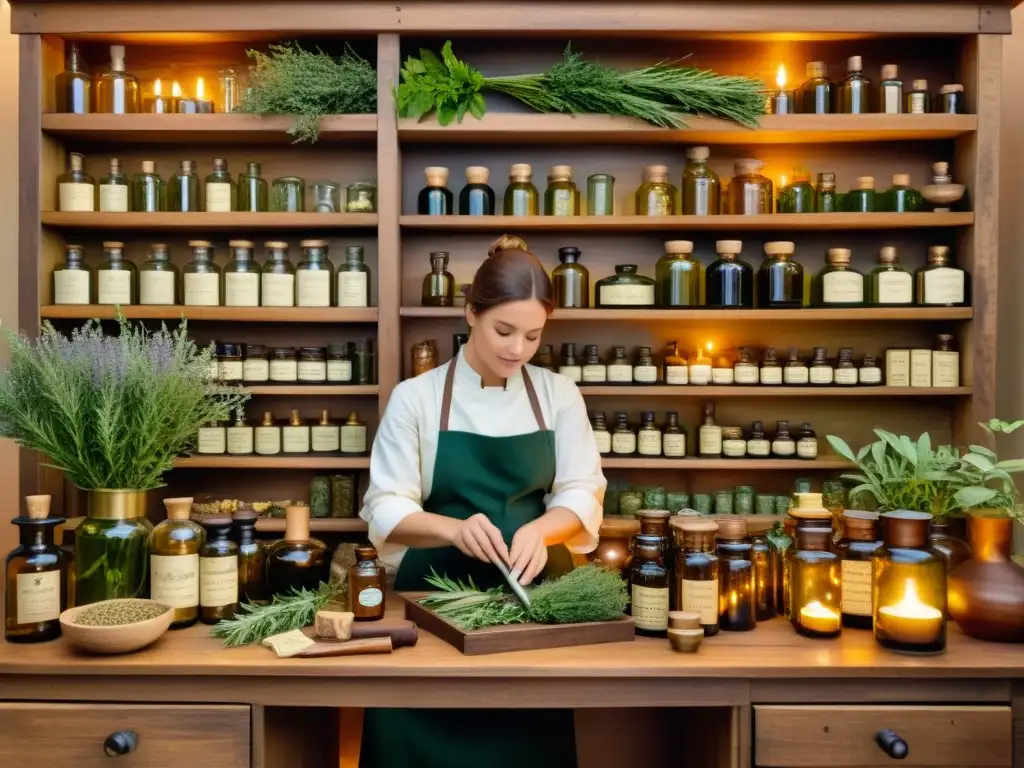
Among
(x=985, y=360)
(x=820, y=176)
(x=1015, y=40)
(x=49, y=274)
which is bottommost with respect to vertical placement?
(x=985, y=360)

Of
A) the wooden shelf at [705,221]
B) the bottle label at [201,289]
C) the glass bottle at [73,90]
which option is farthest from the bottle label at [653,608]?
the glass bottle at [73,90]

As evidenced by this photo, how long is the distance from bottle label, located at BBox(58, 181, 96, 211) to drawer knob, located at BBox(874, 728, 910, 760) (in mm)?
2543

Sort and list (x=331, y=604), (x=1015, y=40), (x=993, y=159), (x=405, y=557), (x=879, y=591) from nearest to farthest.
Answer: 1. (x=879, y=591)
2. (x=331, y=604)
3. (x=405, y=557)
4. (x=993, y=159)
5. (x=1015, y=40)

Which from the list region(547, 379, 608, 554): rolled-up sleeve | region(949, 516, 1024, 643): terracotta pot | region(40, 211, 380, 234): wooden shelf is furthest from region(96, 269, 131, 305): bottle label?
region(949, 516, 1024, 643): terracotta pot

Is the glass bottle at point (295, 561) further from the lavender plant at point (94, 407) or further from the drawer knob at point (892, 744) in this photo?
the drawer knob at point (892, 744)

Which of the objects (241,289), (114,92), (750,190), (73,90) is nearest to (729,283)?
(750,190)

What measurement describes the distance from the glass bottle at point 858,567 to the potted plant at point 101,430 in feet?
4.37

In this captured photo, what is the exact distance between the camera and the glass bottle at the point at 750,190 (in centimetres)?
264

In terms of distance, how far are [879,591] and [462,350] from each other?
110 cm

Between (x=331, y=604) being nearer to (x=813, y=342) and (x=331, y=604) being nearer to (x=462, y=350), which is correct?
(x=462, y=350)

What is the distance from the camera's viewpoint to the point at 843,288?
2.61 metres

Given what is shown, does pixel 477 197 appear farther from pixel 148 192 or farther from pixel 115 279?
pixel 115 279

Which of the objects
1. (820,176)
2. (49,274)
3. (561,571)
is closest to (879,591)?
(561,571)

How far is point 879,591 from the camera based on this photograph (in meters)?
1.53
